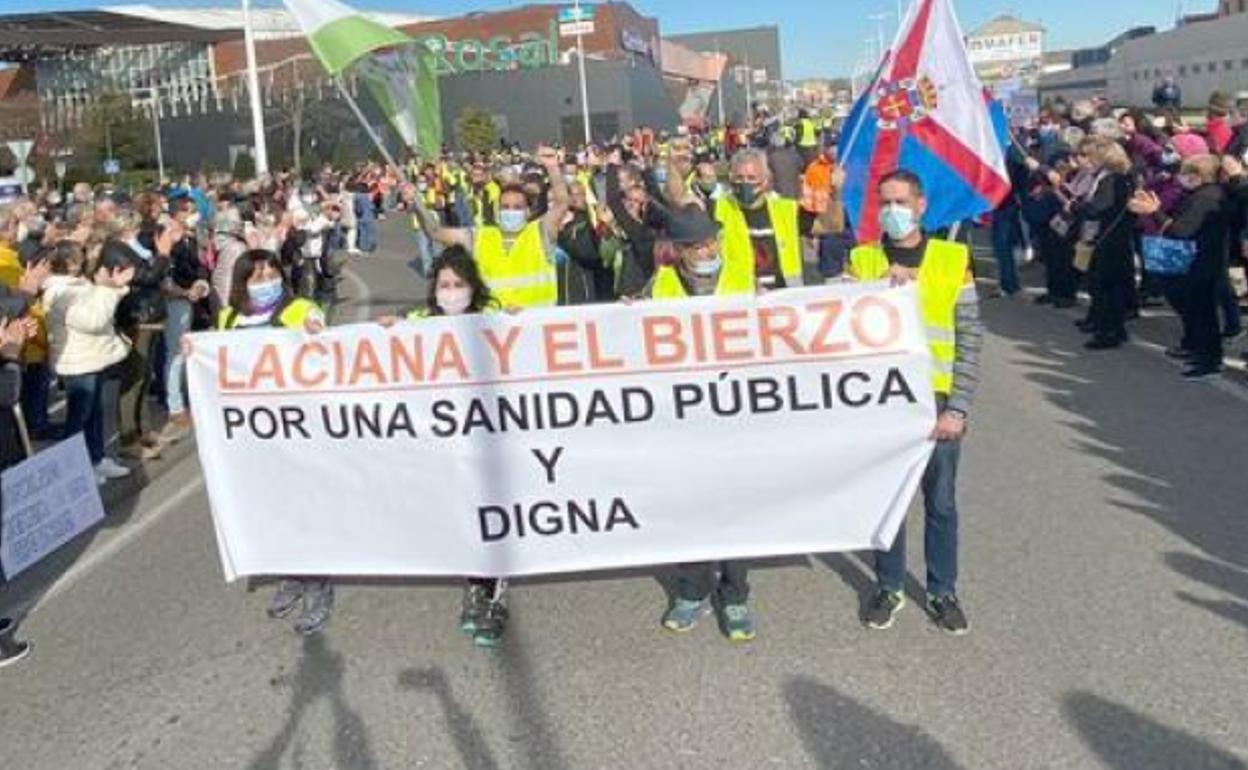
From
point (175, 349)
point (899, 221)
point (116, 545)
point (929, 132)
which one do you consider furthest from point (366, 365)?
point (175, 349)

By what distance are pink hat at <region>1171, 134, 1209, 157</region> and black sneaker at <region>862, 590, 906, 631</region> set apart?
8.50m

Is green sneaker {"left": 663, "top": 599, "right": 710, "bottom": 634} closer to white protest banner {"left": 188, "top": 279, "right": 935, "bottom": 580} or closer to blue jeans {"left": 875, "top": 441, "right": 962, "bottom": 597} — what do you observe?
white protest banner {"left": 188, "top": 279, "right": 935, "bottom": 580}

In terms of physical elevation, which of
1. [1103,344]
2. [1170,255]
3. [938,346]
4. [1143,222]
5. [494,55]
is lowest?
[1103,344]

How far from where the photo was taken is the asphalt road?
4.04 metres

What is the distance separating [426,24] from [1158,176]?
299ft

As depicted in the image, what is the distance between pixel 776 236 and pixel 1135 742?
12.4ft

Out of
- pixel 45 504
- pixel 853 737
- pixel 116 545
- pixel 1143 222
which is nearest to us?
pixel 853 737

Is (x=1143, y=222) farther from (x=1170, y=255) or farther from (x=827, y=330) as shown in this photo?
(x=827, y=330)

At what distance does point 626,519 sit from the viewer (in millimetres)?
4992

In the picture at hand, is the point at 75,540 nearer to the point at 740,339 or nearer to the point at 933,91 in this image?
the point at 740,339

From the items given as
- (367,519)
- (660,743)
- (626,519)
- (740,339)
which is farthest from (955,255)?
(367,519)

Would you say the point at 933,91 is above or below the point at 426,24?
below

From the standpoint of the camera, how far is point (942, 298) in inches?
187

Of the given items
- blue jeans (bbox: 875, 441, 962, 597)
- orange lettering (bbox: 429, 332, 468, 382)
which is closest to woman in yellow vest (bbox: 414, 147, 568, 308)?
orange lettering (bbox: 429, 332, 468, 382)
